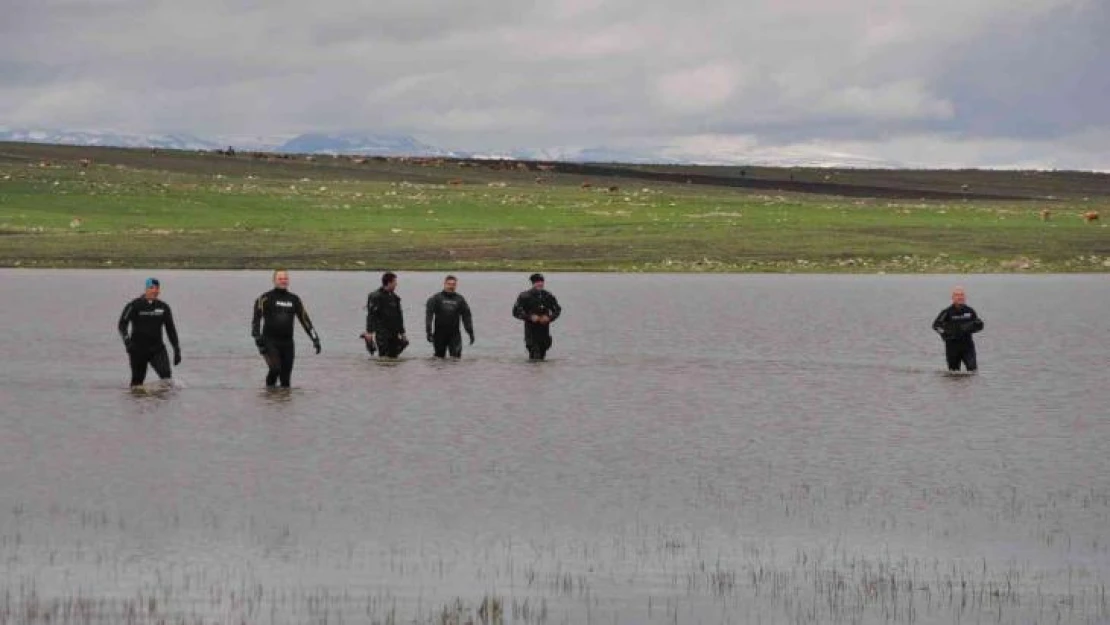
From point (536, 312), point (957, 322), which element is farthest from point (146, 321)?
point (957, 322)

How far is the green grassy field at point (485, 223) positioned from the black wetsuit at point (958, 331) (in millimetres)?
50100

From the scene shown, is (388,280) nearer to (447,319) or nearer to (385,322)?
(385,322)

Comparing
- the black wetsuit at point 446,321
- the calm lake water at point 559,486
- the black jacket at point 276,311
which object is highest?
the black jacket at point 276,311

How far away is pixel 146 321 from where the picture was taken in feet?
99.8

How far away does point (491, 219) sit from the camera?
371ft

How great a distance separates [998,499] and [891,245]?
250 ft

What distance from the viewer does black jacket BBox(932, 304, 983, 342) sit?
114 ft

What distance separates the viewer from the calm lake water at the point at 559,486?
16.0 m

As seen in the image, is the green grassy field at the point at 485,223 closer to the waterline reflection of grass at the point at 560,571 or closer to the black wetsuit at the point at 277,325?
the black wetsuit at the point at 277,325

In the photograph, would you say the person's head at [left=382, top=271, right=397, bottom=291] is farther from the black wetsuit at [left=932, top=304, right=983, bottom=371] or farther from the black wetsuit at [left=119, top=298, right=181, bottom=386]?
the black wetsuit at [left=932, top=304, right=983, bottom=371]

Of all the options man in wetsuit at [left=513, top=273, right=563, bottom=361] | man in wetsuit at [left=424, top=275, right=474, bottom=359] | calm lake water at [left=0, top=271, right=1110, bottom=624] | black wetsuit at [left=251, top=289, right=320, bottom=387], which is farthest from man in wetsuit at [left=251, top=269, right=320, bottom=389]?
man in wetsuit at [left=513, top=273, right=563, bottom=361]

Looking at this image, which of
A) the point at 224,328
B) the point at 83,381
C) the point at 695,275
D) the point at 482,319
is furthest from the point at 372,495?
the point at 695,275

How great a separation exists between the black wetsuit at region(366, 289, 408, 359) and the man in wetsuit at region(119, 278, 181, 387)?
5596 millimetres

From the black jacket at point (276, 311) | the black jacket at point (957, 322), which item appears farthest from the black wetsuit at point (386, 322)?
the black jacket at point (957, 322)
